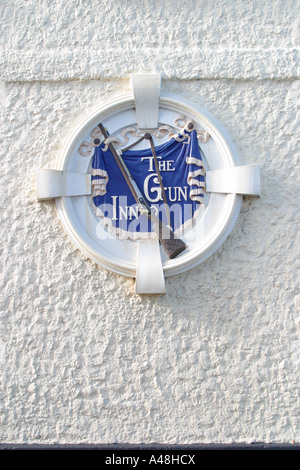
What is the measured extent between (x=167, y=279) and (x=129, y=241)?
1.28ft

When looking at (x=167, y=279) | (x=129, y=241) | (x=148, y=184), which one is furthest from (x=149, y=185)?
(x=167, y=279)

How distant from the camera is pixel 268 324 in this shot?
3936 mm

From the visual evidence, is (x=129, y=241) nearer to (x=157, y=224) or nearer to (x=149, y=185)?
(x=157, y=224)

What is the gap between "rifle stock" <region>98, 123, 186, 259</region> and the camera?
396cm

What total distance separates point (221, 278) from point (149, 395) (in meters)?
0.97

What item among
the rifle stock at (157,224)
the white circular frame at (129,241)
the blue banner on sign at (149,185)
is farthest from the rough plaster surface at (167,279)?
the blue banner on sign at (149,185)

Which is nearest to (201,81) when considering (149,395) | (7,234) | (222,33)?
(222,33)

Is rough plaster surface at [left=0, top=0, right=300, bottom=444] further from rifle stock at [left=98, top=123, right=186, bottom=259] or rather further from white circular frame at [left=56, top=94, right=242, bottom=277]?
rifle stock at [left=98, top=123, right=186, bottom=259]

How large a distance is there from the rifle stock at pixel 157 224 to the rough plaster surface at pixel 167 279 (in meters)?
0.22

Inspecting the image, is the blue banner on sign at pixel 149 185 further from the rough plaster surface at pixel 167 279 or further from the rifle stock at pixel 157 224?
the rough plaster surface at pixel 167 279

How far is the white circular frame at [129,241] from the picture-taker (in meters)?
3.94

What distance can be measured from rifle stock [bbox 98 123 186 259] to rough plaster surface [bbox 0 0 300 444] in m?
0.22

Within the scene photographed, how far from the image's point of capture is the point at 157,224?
13.1 ft
